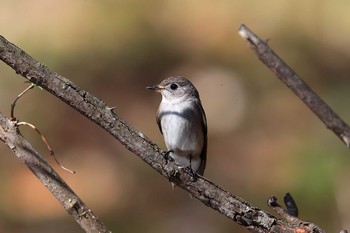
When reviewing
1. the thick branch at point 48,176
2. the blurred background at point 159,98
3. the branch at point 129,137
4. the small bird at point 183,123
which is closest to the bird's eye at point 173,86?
the small bird at point 183,123

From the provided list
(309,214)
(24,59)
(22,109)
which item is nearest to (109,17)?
(22,109)

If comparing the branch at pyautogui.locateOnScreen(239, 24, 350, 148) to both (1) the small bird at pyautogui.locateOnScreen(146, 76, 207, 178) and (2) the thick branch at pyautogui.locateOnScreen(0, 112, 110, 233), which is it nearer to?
(2) the thick branch at pyautogui.locateOnScreen(0, 112, 110, 233)

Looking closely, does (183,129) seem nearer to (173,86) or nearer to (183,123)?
(183,123)

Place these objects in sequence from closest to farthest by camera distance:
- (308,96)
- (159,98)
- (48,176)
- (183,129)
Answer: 1. (308,96)
2. (48,176)
3. (183,129)
4. (159,98)

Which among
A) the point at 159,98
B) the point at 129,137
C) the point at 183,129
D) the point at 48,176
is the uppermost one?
the point at 159,98

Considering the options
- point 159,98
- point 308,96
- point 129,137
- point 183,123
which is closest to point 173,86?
point 183,123

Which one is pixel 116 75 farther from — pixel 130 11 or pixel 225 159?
pixel 225 159

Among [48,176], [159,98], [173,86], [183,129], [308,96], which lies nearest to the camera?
[308,96]
